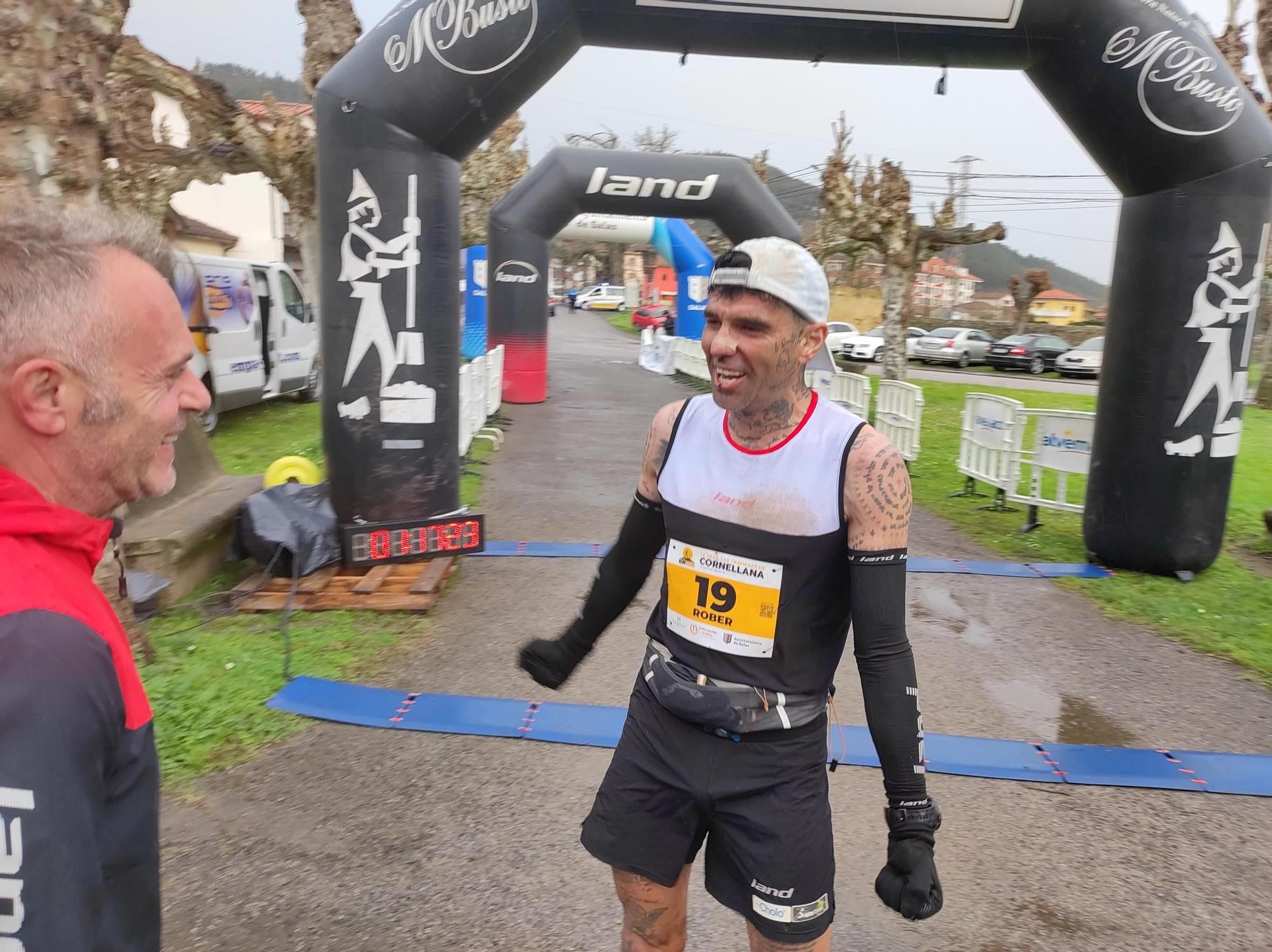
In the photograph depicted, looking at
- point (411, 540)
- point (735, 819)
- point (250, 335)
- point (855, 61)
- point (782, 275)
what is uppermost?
point (855, 61)

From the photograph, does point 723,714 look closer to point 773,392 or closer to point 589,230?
point 773,392

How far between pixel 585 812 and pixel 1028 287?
111 feet

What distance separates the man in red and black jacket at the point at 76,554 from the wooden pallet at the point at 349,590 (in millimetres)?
4590

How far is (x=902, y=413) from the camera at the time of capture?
433 inches

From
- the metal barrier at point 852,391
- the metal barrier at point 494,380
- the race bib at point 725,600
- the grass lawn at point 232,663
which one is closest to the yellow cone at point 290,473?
the grass lawn at point 232,663

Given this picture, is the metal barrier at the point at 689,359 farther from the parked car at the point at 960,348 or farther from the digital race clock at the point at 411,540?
the digital race clock at the point at 411,540

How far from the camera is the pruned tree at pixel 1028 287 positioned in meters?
30.6

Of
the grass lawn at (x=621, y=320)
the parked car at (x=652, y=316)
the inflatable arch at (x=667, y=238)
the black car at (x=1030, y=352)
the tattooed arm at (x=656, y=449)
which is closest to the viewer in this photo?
the tattooed arm at (x=656, y=449)

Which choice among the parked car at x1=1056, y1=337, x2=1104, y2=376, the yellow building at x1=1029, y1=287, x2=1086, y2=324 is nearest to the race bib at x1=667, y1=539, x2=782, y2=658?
the parked car at x1=1056, y1=337, x2=1104, y2=376

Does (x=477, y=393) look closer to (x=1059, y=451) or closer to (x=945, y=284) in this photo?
(x=1059, y=451)

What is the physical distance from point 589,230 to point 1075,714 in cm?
1632

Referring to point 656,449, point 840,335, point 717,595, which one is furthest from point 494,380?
point 840,335

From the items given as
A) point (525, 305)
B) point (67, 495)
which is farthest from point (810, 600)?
point (525, 305)

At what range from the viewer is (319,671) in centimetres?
467
